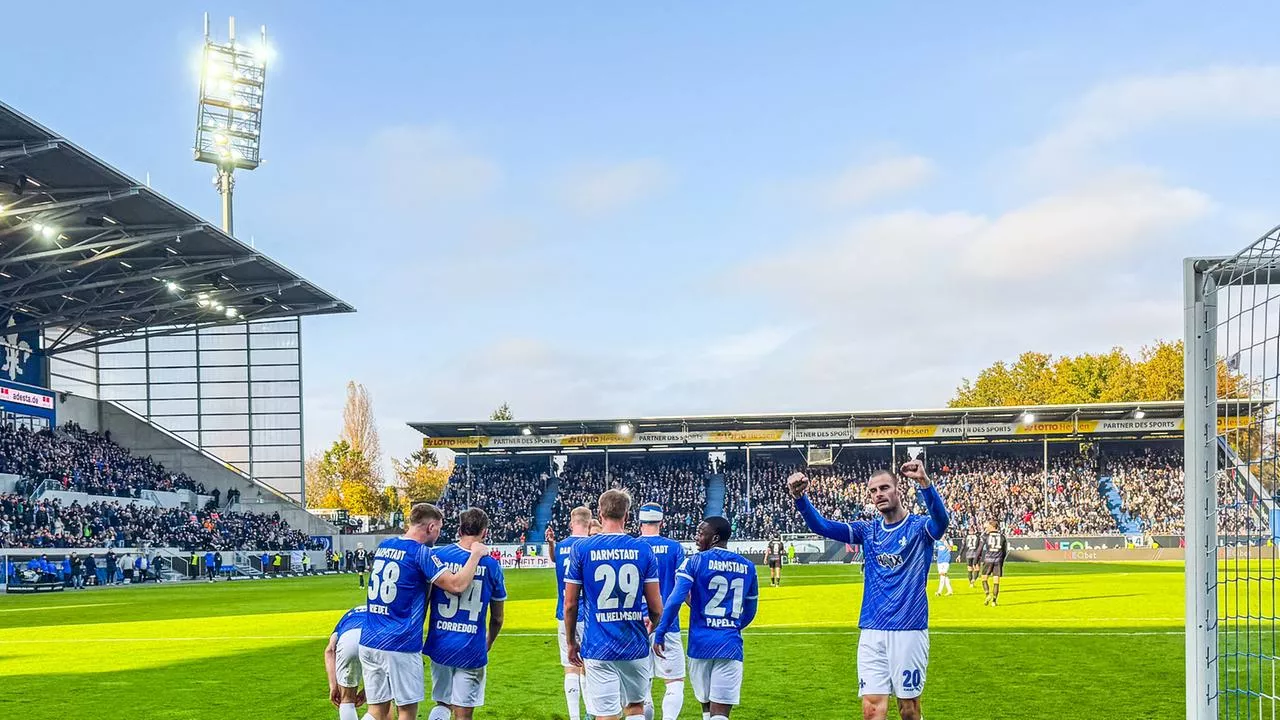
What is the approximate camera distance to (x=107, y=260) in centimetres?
4928

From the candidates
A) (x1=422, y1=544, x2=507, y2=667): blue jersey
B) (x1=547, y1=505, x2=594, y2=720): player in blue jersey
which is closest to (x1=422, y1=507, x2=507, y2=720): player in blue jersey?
(x1=422, y1=544, x2=507, y2=667): blue jersey

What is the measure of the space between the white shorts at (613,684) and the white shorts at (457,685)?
35.4 inches

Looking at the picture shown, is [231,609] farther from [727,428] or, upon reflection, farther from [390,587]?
[727,428]

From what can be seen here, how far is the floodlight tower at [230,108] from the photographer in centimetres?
6106

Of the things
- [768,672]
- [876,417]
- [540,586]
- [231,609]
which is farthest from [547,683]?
[876,417]

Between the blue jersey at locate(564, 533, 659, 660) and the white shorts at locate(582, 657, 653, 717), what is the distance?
8 cm

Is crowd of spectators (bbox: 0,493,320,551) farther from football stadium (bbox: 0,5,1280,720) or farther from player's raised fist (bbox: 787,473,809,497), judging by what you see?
player's raised fist (bbox: 787,473,809,497)

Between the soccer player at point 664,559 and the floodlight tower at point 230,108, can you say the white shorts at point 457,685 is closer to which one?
the soccer player at point 664,559

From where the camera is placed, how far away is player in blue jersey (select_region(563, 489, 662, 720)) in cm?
842

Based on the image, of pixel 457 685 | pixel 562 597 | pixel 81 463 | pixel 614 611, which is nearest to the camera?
pixel 614 611

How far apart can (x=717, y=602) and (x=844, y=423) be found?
56895 millimetres

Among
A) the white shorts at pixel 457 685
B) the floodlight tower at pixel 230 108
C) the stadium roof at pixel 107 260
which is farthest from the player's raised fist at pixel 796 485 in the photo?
the floodlight tower at pixel 230 108

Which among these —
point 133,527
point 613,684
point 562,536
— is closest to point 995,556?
point 613,684

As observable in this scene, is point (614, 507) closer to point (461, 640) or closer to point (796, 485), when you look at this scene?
point (796, 485)
